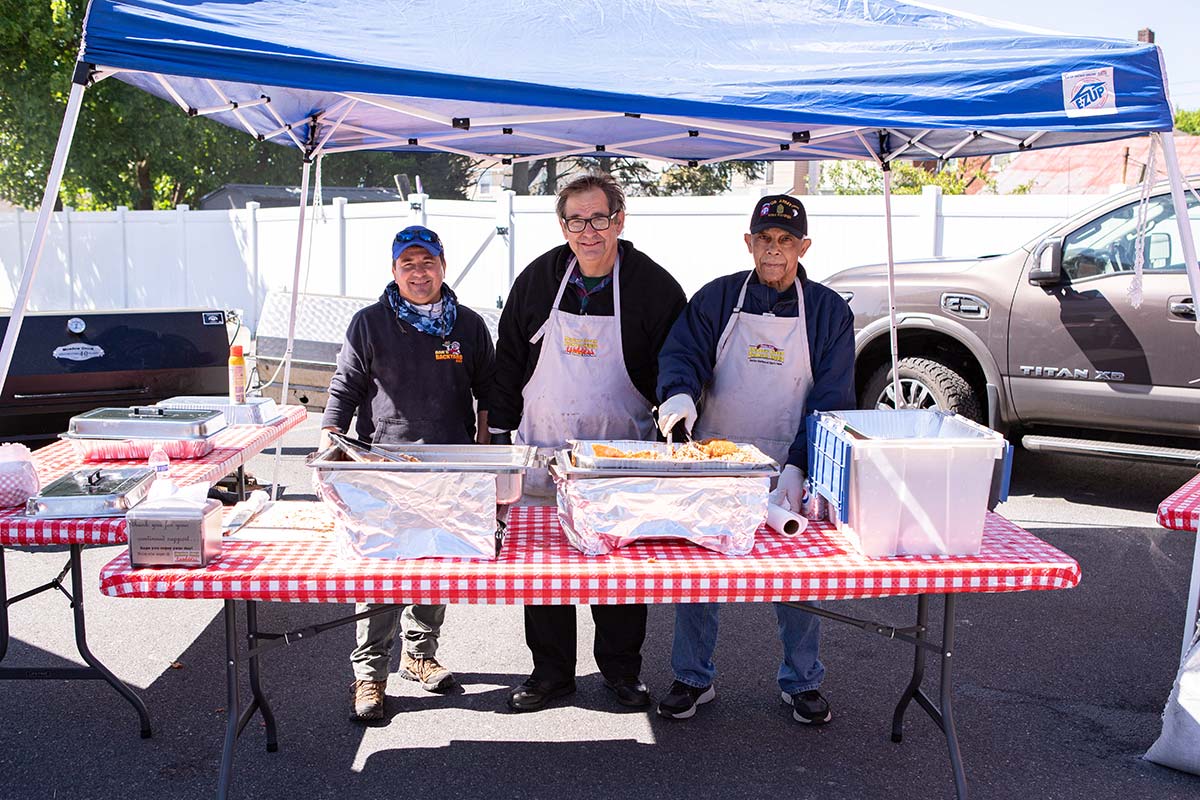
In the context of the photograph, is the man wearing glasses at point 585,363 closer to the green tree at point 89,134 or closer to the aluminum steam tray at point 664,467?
the aluminum steam tray at point 664,467

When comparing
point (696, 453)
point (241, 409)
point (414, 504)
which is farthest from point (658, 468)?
point (241, 409)

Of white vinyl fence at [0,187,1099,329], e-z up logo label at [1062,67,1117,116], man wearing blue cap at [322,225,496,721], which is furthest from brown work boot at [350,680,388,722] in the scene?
white vinyl fence at [0,187,1099,329]

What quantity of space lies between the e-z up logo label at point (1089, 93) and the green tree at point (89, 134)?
8.74m

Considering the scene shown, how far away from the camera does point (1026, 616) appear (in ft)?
15.2

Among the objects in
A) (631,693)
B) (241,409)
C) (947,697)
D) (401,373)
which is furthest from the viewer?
(241,409)

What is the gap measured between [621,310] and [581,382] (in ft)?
0.93

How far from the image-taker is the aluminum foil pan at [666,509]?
8.95 feet

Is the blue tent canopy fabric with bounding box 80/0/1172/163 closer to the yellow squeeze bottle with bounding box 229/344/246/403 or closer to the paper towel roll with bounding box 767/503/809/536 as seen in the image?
the paper towel roll with bounding box 767/503/809/536

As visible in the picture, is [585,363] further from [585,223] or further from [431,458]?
[431,458]

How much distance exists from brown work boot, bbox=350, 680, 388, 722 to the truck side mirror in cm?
465

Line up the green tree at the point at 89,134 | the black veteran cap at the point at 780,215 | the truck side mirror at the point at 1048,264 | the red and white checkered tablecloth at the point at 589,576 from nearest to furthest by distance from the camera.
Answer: the red and white checkered tablecloth at the point at 589,576
the black veteran cap at the point at 780,215
the truck side mirror at the point at 1048,264
the green tree at the point at 89,134

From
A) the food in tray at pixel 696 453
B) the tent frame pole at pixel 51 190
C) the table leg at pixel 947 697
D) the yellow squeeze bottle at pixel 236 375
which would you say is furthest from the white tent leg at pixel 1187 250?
the yellow squeeze bottle at pixel 236 375

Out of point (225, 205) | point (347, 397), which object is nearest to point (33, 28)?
point (225, 205)

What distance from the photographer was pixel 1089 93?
116 inches
